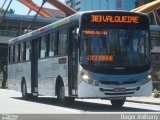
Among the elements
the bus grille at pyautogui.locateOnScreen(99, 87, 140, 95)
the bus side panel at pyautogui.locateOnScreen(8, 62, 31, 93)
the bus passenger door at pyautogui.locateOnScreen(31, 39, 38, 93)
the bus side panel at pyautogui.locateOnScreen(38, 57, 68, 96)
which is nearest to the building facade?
the bus side panel at pyautogui.locateOnScreen(8, 62, 31, 93)

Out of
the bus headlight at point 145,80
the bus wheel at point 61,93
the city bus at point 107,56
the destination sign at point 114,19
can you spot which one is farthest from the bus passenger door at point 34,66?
the bus headlight at point 145,80

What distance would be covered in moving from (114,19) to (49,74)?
4.78m

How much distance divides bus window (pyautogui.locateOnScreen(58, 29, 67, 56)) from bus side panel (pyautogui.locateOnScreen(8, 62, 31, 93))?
544cm

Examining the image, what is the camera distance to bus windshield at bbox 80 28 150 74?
18344 mm

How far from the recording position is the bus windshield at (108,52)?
60.2ft

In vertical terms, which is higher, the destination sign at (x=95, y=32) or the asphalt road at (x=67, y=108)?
the destination sign at (x=95, y=32)

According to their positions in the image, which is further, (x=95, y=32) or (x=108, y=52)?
(x=95, y=32)

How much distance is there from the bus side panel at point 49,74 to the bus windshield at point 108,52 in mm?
1872

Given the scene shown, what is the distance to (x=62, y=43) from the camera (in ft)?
67.5

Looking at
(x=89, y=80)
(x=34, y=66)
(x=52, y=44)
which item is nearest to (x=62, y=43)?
(x=52, y=44)

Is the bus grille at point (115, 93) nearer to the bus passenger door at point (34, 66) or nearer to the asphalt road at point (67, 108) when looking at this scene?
the asphalt road at point (67, 108)

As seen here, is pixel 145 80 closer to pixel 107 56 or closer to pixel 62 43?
pixel 107 56

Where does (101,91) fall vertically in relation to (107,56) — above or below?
below

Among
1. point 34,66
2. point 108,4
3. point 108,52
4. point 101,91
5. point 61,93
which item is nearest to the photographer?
point 101,91
